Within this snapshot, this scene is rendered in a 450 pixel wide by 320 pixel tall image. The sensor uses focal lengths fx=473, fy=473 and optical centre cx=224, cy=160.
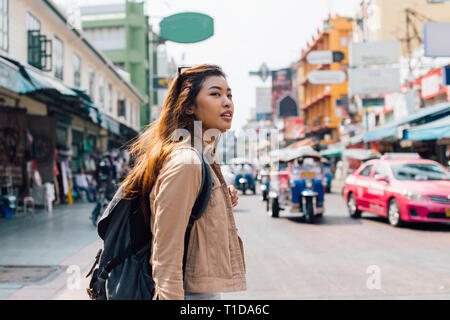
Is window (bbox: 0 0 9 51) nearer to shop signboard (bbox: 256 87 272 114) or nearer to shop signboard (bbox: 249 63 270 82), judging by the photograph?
shop signboard (bbox: 249 63 270 82)

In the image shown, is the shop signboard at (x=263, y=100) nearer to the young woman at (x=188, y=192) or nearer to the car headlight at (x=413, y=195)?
the car headlight at (x=413, y=195)

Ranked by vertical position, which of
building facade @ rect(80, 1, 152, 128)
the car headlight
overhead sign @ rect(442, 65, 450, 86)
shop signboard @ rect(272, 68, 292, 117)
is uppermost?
building facade @ rect(80, 1, 152, 128)

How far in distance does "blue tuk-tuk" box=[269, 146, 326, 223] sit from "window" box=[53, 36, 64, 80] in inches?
365

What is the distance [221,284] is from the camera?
1.88m

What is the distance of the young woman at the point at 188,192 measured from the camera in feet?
5.74

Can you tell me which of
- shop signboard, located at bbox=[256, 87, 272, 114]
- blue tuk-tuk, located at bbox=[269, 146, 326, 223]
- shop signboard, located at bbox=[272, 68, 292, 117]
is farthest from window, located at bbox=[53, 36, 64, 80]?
shop signboard, located at bbox=[256, 87, 272, 114]

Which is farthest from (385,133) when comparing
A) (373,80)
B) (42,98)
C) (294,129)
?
(294,129)

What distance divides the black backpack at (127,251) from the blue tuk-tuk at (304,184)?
9.94 meters

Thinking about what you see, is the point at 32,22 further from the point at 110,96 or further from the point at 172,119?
the point at 172,119

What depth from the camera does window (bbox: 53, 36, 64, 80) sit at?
16750 mm

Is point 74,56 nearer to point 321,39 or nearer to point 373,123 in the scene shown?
point 373,123

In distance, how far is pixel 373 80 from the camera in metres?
19.9

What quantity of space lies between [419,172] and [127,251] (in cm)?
1036

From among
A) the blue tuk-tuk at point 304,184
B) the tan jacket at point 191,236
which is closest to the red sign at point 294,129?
the blue tuk-tuk at point 304,184
